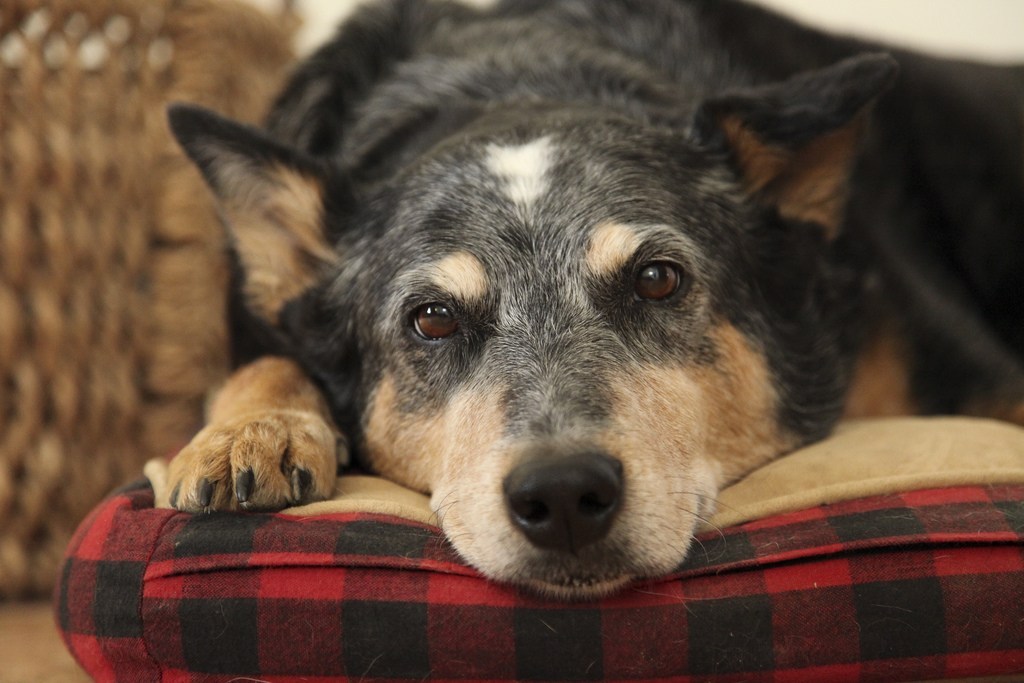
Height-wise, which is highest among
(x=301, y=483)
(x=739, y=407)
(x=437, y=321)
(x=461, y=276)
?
(x=461, y=276)

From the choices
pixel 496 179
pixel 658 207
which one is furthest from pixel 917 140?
pixel 496 179

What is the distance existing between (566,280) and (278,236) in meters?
0.89

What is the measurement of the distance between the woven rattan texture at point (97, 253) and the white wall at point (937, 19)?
312 cm

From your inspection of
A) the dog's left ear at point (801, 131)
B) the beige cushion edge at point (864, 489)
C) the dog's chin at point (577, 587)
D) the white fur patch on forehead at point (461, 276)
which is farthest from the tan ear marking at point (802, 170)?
the dog's chin at point (577, 587)

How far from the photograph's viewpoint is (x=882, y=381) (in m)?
2.80

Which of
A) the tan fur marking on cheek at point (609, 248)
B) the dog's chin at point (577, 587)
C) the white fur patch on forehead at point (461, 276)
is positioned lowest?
the dog's chin at point (577, 587)

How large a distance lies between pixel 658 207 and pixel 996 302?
1963 millimetres

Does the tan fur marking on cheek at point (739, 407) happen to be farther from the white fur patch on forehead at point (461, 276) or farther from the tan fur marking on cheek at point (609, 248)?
the white fur patch on forehead at point (461, 276)

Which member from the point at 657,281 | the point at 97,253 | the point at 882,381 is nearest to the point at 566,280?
the point at 657,281

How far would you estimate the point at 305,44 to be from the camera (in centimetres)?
389

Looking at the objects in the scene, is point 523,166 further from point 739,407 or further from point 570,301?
point 739,407

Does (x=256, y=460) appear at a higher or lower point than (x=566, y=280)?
lower

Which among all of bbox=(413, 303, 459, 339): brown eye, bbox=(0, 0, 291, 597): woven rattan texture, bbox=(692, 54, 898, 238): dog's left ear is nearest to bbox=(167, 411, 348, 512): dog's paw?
bbox=(413, 303, 459, 339): brown eye

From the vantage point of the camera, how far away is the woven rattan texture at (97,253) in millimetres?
2604
